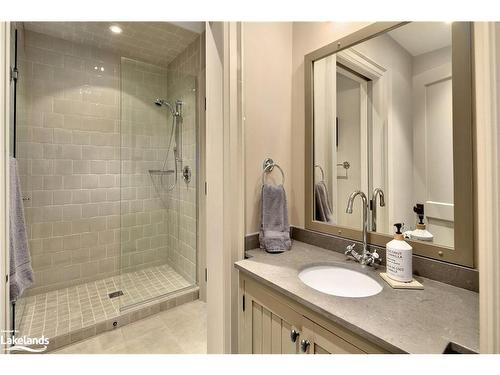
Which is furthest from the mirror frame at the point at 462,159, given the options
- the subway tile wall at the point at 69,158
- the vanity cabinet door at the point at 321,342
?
the subway tile wall at the point at 69,158

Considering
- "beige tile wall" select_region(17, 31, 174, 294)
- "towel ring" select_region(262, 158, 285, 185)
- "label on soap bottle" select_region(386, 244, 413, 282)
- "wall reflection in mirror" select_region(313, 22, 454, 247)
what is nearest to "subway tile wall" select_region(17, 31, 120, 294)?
"beige tile wall" select_region(17, 31, 174, 294)

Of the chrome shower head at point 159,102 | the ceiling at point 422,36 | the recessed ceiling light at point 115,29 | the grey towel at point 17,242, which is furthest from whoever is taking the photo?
the chrome shower head at point 159,102

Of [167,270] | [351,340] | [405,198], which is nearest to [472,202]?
[405,198]

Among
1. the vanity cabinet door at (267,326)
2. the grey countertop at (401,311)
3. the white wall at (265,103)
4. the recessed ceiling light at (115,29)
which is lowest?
the vanity cabinet door at (267,326)

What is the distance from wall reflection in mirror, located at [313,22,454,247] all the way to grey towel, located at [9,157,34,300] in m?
1.51

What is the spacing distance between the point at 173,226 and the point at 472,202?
225cm

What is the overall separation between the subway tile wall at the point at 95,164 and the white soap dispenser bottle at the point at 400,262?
5.53 feet

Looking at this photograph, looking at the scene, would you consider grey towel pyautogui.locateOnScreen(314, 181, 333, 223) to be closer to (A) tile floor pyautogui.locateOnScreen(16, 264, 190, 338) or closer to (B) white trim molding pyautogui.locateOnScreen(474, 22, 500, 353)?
(B) white trim molding pyautogui.locateOnScreen(474, 22, 500, 353)

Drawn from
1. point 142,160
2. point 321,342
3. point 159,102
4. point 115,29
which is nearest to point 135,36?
point 115,29

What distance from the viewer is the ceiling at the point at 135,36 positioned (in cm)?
177

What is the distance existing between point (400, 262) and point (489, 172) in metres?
0.52

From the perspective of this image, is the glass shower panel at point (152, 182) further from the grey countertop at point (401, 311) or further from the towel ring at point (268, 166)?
the grey countertop at point (401, 311)
